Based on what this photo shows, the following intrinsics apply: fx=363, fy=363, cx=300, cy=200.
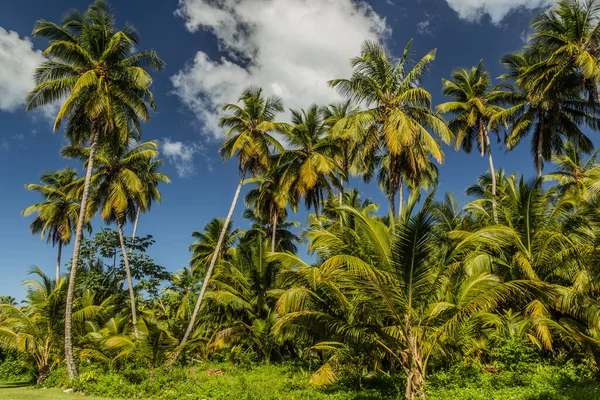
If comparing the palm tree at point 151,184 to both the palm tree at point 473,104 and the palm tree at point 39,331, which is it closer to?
the palm tree at point 39,331

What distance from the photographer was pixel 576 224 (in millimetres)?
12188

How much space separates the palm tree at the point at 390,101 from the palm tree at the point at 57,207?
23.5 m

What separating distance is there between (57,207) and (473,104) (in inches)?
1233

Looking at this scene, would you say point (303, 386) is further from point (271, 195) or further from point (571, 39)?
point (571, 39)

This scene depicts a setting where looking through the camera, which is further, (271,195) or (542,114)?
(271,195)

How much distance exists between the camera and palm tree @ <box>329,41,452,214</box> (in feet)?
49.4

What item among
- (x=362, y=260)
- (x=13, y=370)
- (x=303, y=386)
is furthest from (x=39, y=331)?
(x=362, y=260)

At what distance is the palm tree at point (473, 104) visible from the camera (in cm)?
2214

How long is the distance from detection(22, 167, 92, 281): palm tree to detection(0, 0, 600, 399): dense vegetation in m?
4.58

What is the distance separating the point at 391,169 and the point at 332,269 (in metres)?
9.00

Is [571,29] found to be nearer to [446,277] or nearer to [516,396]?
[446,277]

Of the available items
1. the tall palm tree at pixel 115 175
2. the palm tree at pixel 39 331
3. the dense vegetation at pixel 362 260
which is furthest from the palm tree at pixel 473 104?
the palm tree at pixel 39 331

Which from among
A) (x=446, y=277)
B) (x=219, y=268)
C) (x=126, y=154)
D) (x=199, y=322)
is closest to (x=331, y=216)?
(x=219, y=268)

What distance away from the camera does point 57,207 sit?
28.9 m
